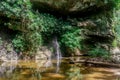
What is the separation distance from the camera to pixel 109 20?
1335 centimetres

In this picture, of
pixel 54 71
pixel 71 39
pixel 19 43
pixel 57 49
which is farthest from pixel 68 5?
pixel 54 71

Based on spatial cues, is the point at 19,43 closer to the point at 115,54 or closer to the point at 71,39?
the point at 71,39

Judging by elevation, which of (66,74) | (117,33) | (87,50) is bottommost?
(66,74)

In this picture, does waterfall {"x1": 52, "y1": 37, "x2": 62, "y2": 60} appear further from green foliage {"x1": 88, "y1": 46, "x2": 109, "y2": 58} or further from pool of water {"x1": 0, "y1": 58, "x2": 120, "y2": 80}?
green foliage {"x1": 88, "y1": 46, "x2": 109, "y2": 58}

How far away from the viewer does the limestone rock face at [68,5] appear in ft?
39.1

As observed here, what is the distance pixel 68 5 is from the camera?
12.1 meters

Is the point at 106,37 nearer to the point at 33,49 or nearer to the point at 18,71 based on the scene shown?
the point at 33,49

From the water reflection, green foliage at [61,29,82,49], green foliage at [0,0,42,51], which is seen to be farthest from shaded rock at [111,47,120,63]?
green foliage at [0,0,42,51]

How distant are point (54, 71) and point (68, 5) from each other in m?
4.26

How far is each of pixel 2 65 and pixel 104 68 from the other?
151 inches

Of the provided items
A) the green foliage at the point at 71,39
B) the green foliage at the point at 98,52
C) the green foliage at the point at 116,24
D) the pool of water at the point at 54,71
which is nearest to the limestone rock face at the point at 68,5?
the green foliage at the point at 116,24

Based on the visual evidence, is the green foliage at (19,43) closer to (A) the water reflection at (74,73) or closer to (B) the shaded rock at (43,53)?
(B) the shaded rock at (43,53)

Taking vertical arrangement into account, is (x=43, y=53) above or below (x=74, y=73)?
above

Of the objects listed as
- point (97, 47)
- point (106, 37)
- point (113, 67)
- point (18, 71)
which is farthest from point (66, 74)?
point (106, 37)
